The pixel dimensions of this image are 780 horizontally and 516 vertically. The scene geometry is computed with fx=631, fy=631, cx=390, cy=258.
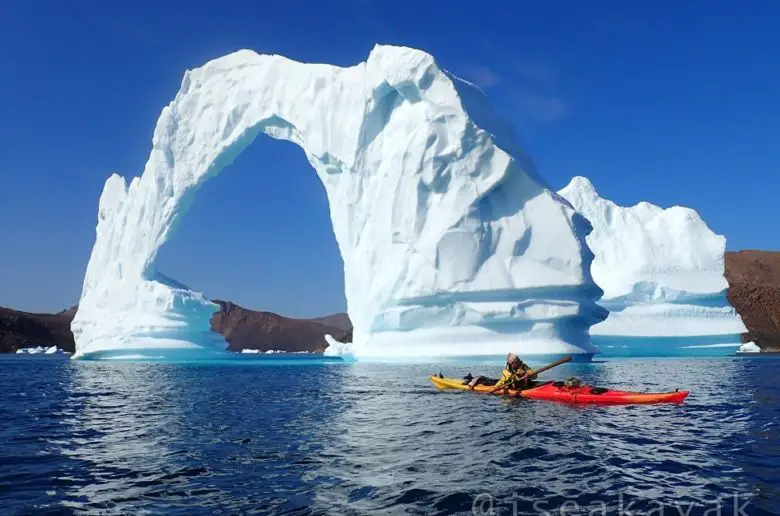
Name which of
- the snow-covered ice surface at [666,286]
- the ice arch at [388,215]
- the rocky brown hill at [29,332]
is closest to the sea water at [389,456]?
the ice arch at [388,215]

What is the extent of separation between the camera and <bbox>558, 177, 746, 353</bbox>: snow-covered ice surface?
43906 mm

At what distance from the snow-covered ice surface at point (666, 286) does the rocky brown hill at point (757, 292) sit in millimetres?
54889

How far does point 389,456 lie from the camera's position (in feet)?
28.6

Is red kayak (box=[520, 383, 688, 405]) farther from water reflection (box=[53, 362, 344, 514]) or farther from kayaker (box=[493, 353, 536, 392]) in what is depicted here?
water reflection (box=[53, 362, 344, 514])

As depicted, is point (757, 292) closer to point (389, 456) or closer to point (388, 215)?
point (388, 215)

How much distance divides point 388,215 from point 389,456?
22638 millimetres

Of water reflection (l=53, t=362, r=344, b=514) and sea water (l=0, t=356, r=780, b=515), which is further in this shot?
water reflection (l=53, t=362, r=344, b=514)

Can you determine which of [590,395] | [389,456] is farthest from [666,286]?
[389,456]

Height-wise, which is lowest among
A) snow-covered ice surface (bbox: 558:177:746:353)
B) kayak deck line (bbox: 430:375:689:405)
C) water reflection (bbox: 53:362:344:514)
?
water reflection (bbox: 53:362:344:514)

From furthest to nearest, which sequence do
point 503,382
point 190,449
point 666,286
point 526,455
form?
point 666,286 → point 503,382 → point 190,449 → point 526,455

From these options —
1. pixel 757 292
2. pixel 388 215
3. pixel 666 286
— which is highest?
pixel 757 292

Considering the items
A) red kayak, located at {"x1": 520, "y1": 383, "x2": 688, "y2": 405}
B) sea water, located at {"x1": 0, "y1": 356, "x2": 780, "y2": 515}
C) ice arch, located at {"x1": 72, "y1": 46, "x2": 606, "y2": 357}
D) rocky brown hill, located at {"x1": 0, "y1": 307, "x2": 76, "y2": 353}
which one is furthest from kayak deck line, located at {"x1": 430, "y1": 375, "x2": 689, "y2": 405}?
rocky brown hill, located at {"x1": 0, "y1": 307, "x2": 76, "y2": 353}

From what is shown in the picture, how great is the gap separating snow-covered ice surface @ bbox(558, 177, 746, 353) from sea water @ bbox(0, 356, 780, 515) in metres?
29.8

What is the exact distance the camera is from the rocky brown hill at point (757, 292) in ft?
313
